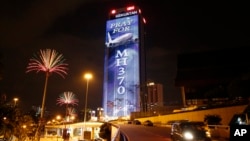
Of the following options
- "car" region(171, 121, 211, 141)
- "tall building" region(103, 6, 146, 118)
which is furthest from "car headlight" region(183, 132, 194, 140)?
"tall building" region(103, 6, 146, 118)

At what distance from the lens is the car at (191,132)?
18712mm

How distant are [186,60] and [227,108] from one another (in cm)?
4495

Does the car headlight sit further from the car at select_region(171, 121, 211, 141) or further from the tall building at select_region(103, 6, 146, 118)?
the tall building at select_region(103, 6, 146, 118)

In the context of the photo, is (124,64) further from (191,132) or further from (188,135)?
(188,135)

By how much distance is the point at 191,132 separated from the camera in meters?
18.9

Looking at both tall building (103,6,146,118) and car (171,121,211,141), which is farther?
tall building (103,6,146,118)

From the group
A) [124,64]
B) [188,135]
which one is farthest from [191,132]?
[124,64]

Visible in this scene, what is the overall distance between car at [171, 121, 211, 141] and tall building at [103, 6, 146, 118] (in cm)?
12011

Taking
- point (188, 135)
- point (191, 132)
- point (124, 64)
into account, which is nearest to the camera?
point (188, 135)

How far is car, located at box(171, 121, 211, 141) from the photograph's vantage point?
18.7 m

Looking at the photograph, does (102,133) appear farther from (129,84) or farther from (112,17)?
(112,17)

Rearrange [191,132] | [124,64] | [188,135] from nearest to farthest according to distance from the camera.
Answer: [188,135], [191,132], [124,64]

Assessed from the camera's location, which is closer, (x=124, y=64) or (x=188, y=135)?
(x=188, y=135)

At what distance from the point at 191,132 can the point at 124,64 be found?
140m
